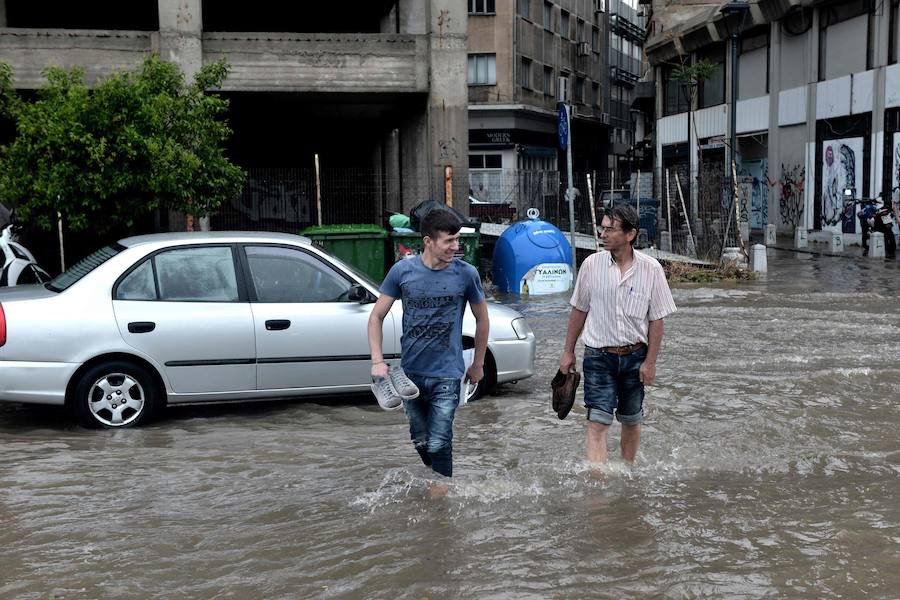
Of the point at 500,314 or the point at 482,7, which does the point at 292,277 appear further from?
the point at 482,7

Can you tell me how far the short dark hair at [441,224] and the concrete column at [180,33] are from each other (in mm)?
13995

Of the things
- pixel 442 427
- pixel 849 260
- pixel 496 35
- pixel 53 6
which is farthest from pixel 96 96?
pixel 496 35

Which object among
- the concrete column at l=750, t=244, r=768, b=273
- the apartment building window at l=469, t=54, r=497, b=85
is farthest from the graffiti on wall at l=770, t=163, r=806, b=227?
the concrete column at l=750, t=244, r=768, b=273

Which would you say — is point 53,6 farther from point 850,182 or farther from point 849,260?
point 850,182

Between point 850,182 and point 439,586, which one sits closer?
point 439,586

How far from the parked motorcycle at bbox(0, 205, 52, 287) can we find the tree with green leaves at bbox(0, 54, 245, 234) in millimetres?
361

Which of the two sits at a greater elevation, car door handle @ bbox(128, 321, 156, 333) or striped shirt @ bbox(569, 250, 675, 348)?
striped shirt @ bbox(569, 250, 675, 348)

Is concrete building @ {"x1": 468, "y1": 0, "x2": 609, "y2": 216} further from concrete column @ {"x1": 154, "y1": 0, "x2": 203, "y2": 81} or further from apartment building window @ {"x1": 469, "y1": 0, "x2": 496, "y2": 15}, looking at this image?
concrete column @ {"x1": 154, "y1": 0, "x2": 203, "y2": 81}

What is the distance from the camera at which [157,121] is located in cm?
1318

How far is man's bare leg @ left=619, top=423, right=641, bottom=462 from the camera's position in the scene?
6305 millimetres

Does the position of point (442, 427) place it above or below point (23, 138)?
below

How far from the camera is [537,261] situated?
697 inches

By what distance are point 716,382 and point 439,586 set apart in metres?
5.56

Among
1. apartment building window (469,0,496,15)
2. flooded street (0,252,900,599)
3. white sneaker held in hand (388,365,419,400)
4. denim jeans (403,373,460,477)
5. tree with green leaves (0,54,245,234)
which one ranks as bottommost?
flooded street (0,252,900,599)
